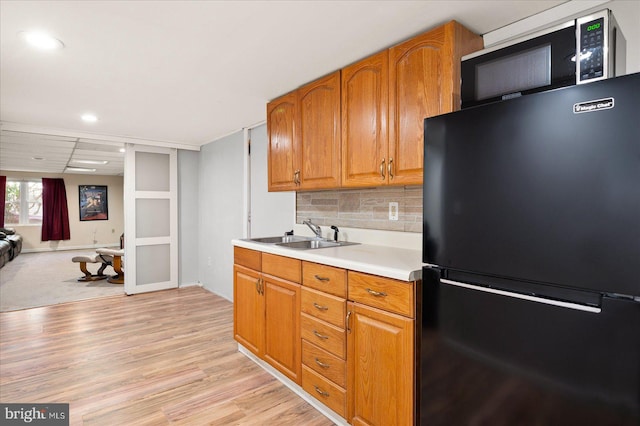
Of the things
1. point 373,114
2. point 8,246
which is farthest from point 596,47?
point 8,246

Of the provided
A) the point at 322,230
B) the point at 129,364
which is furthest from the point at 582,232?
the point at 129,364

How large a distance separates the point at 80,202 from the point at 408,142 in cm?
1085

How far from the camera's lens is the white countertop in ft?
5.21

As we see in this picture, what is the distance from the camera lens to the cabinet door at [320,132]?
2.38m

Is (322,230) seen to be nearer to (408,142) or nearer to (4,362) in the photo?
(408,142)

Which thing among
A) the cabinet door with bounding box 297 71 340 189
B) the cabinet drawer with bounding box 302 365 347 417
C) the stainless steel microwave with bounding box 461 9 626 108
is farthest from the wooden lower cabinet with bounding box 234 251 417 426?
the stainless steel microwave with bounding box 461 9 626 108

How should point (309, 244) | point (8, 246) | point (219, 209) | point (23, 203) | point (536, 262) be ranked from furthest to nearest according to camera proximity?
point (23, 203), point (8, 246), point (219, 209), point (309, 244), point (536, 262)

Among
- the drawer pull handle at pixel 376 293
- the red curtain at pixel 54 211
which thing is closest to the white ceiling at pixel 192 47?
the drawer pull handle at pixel 376 293

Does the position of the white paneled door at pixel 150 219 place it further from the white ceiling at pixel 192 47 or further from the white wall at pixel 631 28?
the white wall at pixel 631 28

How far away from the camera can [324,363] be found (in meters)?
2.00

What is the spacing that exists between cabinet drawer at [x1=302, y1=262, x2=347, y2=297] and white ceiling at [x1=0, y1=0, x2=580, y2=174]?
1.35 m

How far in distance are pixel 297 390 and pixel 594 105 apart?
2244 millimetres

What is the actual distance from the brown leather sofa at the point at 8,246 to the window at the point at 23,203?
1.13 m
